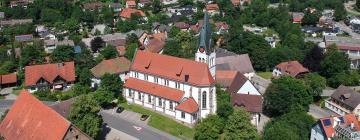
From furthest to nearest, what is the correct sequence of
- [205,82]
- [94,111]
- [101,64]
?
[101,64]
[205,82]
[94,111]

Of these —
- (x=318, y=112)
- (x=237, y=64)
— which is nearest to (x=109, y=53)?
(x=237, y=64)

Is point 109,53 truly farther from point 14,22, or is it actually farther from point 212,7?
point 212,7

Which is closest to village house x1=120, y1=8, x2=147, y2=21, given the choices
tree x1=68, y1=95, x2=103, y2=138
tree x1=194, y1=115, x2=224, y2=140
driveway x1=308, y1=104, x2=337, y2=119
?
driveway x1=308, y1=104, x2=337, y2=119

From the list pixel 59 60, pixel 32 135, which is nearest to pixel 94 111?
pixel 32 135

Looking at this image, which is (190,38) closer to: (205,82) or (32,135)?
(205,82)

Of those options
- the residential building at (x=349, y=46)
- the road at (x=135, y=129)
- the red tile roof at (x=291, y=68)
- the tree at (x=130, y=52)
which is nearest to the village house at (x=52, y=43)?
→ the tree at (x=130, y=52)

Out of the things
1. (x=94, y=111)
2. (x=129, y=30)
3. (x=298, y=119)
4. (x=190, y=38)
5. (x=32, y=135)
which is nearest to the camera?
(x=32, y=135)
